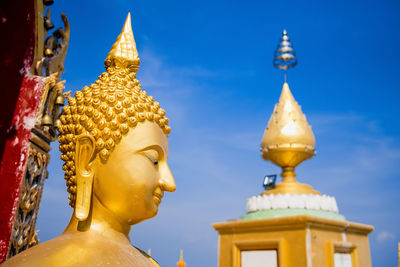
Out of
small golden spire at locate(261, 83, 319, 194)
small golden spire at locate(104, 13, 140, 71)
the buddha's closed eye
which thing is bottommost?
the buddha's closed eye

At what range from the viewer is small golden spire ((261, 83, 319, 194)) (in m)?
7.10

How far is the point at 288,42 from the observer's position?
8297 mm

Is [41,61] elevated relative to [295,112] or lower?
lower

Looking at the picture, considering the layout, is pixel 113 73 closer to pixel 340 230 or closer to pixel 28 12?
pixel 28 12

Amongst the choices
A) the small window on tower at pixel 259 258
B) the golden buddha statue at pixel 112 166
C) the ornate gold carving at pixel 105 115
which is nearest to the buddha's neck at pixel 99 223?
the golden buddha statue at pixel 112 166

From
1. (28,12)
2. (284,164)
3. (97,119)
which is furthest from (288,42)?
(97,119)

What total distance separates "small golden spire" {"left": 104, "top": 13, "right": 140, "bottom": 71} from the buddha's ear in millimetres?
536

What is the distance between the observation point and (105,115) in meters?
1.75

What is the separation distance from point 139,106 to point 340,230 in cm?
535

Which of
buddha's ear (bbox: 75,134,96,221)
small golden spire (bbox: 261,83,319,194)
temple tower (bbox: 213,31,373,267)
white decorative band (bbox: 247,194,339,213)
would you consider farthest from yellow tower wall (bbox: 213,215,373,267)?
buddha's ear (bbox: 75,134,96,221)

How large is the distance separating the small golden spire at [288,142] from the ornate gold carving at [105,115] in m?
5.39

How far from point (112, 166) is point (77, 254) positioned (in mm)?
419

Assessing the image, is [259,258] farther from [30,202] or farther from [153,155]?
[153,155]

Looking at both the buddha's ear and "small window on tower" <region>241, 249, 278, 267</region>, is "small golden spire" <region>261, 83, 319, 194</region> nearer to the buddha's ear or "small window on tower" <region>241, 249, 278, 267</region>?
"small window on tower" <region>241, 249, 278, 267</region>
